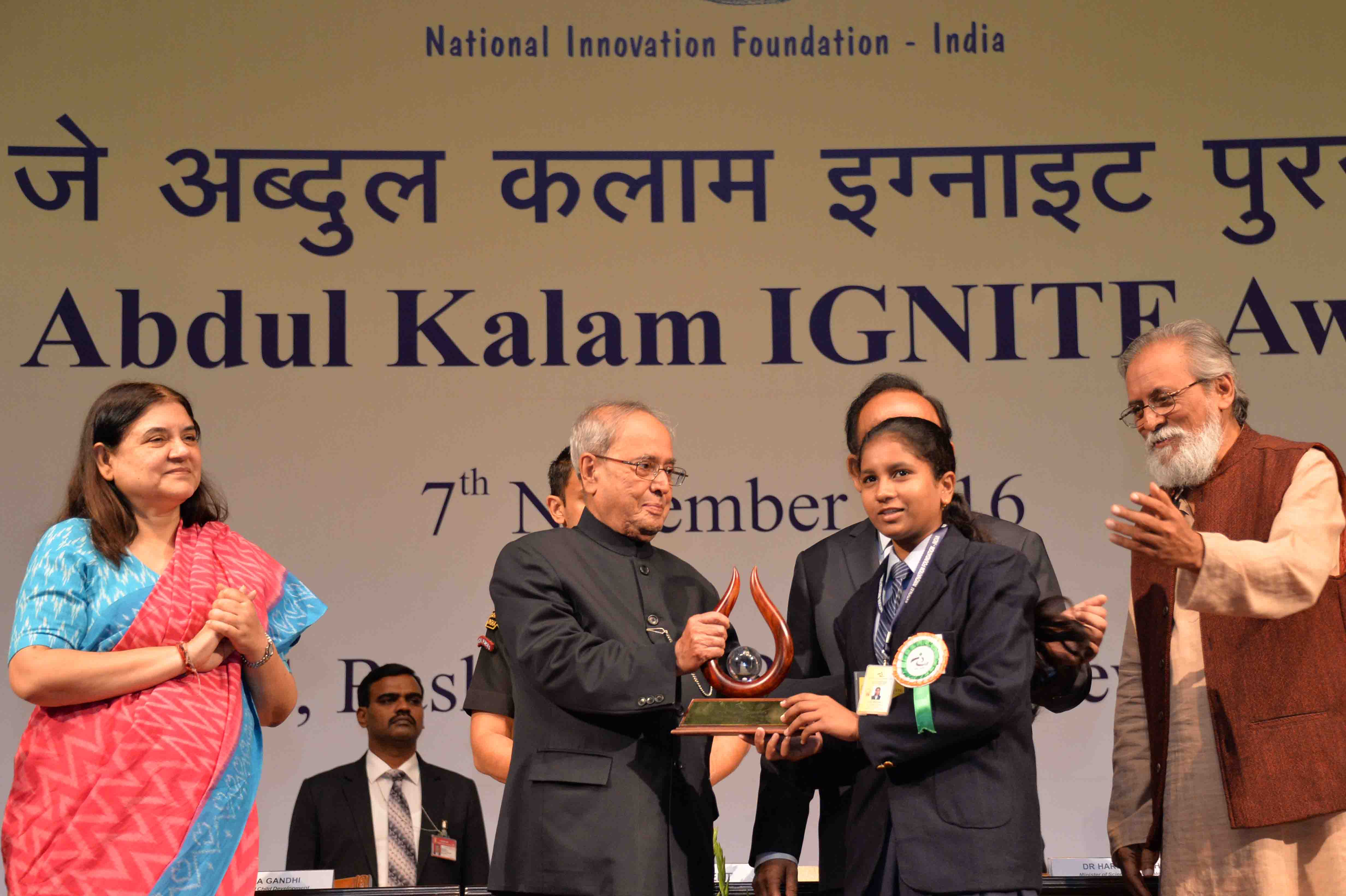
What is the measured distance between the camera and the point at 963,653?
2.58 m

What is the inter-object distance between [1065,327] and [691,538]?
1681 millimetres

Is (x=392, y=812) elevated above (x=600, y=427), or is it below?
below

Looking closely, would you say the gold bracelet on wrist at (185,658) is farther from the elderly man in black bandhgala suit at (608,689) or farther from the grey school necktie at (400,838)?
the grey school necktie at (400,838)

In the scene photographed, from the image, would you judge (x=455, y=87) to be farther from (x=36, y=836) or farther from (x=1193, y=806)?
(x=1193, y=806)

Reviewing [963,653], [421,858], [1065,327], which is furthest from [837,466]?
[963,653]

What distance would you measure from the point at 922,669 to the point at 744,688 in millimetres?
372

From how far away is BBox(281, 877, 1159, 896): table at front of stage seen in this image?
9.90 feet

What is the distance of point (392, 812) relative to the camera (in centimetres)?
503

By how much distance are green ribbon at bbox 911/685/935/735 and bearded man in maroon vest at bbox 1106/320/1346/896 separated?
1.48 ft

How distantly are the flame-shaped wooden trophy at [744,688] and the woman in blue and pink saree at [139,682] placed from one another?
915 mm

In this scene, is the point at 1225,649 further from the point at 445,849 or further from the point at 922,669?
the point at 445,849

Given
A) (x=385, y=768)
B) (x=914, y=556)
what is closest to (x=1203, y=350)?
(x=914, y=556)

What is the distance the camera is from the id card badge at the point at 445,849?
15.9 ft

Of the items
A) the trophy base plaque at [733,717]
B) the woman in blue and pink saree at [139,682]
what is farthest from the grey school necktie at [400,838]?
the trophy base plaque at [733,717]
